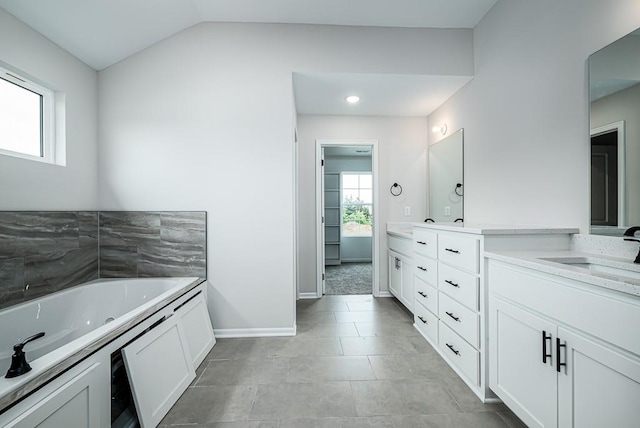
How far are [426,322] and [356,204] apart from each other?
4073 millimetres

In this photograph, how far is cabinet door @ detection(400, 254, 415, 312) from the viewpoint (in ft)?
9.75

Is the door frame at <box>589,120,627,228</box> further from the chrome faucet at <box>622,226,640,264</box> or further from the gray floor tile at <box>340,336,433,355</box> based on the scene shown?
the gray floor tile at <box>340,336,433,355</box>

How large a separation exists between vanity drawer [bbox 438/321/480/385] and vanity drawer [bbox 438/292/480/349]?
0.15 ft

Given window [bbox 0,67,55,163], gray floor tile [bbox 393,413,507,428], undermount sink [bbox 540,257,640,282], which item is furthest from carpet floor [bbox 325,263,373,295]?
window [bbox 0,67,55,163]

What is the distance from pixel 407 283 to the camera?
10.1 ft

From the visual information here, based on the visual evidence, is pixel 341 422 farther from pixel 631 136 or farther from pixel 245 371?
pixel 631 136

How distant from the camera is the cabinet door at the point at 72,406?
93 cm

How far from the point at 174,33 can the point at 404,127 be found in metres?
2.77

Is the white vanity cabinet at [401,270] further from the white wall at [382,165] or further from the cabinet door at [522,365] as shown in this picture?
the cabinet door at [522,365]

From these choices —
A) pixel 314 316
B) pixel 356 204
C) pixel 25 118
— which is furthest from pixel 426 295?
pixel 356 204

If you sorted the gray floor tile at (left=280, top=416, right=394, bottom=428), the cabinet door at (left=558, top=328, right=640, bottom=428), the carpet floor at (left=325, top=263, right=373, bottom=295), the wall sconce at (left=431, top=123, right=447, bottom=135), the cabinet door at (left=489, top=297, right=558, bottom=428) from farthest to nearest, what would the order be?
1. the carpet floor at (left=325, top=263, right=373, bottom=295)
2. the wall sconce at (left=431, top=123, right=447, bottom=135)
3. the gray floor tile at (left=280, top=416, right=394, bottom=428)
4. the cabinet door at (left=489, top=297, right=558, bottom=428)
5. the cabinet door at (left=558, top=328, right=640, bottom=428)

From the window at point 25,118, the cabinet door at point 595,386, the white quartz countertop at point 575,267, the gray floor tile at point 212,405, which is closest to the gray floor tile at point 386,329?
the gray floor tile at point 212,405

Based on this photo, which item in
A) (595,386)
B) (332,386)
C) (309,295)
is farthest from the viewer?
(309,295)

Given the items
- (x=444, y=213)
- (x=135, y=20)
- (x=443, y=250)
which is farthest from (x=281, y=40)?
(x=444, y=213)
